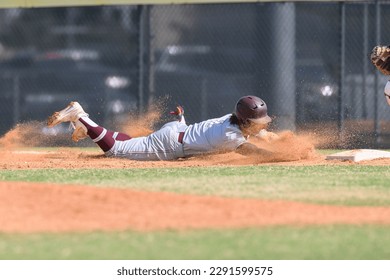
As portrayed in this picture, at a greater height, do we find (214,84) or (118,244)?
(214,84)

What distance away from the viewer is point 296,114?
15.5 m

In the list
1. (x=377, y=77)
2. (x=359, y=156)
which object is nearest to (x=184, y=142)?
(x=359, y=156)

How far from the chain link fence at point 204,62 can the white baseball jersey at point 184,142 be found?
3.91m

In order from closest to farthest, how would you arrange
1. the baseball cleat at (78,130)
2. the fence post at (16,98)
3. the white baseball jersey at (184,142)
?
1. the white baseball jersey at (184,142)
2. the baseball cleat at (78,130)
3. the fence post at (16,98)

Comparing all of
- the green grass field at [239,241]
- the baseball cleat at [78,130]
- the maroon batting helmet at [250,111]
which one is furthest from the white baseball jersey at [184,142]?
the green grass field at [239,241]

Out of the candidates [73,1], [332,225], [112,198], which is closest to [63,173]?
[112,198]

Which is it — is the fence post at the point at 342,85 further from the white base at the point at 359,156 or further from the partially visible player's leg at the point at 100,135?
the partially visible player's leg at the point at 100,135

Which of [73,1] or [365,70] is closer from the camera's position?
[365,70]

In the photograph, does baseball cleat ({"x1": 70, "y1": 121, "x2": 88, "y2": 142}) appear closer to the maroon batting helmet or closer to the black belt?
the black belt

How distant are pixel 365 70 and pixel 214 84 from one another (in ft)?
8.15

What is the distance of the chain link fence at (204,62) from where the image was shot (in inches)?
614

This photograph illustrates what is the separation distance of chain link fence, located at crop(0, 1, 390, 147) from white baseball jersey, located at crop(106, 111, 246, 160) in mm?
3907

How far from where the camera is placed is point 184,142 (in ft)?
38.1

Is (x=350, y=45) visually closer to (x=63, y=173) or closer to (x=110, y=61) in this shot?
(x=110, y=61)
